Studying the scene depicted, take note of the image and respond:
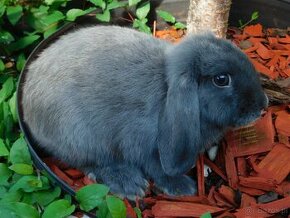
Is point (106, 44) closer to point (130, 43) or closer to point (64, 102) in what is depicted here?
point (130, 43)

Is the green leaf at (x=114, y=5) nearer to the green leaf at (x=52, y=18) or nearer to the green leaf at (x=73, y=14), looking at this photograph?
the green leaf at (x=73, y=14)

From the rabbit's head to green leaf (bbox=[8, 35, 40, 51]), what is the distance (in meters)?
1.01

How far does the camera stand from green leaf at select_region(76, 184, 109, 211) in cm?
201

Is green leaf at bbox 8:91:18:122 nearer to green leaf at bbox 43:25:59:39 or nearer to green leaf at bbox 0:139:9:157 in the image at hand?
green leaf at bbox 0:139:9:157

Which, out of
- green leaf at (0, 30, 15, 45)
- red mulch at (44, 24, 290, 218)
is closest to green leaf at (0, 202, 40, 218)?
red mulch at (44, 24, 290, 218)

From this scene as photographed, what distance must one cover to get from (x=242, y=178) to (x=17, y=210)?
3.15 feet

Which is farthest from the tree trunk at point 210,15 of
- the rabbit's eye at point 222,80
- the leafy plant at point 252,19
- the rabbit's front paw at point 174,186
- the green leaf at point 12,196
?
the green leaf at point 12,196

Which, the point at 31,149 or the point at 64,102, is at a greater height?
the point at 64,102

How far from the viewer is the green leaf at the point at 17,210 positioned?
197 centimetres

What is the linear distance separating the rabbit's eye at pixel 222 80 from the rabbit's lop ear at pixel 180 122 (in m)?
0.08

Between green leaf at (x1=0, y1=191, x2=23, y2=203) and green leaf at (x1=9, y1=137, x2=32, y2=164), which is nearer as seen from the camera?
green leaf at (x1=0, y1=191, x2=23, y2=203)

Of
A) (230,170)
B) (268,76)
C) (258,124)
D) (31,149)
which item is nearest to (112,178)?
(31,149)

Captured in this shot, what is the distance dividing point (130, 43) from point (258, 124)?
76cm

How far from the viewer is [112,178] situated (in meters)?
2.17
